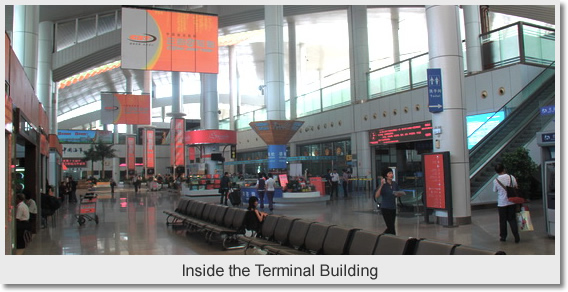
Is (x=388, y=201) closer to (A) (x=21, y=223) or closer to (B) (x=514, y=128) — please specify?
(A) (x=21, y=223)

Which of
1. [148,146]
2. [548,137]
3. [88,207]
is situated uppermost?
[148,146]

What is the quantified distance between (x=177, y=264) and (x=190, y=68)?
33.6ft

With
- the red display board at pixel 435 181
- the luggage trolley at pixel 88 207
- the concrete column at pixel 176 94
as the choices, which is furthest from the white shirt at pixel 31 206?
the concrete column at pixel 176 94

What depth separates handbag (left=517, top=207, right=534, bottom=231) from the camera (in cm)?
803

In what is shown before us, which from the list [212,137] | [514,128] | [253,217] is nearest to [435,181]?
[253,217]

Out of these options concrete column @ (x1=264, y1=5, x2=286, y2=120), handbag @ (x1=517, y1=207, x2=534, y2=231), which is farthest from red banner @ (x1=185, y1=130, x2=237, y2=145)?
handbag @ (x1=517, y1=207, x2=534, y2=231)

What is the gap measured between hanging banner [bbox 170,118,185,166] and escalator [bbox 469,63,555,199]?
93.8 feet

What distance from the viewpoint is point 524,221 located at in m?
8.08

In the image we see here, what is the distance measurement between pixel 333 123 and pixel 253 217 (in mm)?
22821

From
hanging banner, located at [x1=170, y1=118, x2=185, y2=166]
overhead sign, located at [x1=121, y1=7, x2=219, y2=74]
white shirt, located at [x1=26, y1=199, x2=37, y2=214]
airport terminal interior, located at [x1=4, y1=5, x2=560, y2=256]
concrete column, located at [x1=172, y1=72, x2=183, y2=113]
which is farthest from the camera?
concrete column, located at [x1=172, y1=72, x2=183, y2=113]

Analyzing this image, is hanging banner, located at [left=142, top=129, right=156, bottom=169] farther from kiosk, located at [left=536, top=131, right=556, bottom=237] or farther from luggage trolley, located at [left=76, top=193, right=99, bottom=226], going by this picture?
kiosk, located at [left=536, top=131, right=556, bottom=237]

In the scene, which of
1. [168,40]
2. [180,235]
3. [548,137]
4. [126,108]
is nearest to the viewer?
[548,137]

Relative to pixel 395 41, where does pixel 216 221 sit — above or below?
below

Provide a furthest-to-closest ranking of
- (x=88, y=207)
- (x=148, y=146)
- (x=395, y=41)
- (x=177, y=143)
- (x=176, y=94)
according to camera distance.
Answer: (x=148, y=146) < (x=176, y=94) < (x=177, y=143) < (x=395, y=41) < (x=88, y=207)
